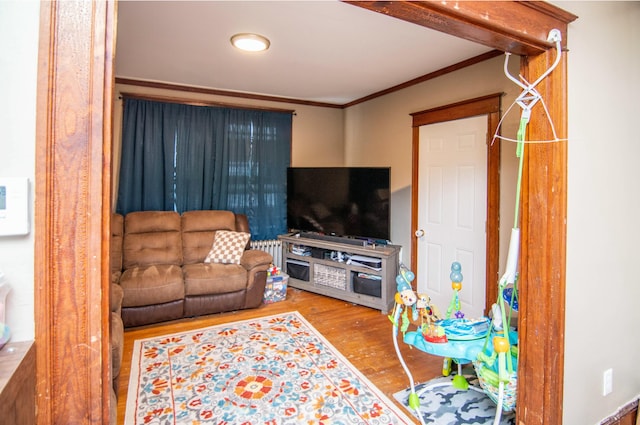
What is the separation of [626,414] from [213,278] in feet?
10.6

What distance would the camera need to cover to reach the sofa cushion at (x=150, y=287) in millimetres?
3150

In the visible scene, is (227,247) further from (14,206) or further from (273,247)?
(14,206)

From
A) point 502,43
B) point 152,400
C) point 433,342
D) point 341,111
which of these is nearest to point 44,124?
point 502,43

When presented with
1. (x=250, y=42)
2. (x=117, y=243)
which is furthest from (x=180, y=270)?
(x=250, y=42)

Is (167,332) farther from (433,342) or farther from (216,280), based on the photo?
(433,342)

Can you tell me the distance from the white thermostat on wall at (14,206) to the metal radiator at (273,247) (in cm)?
399

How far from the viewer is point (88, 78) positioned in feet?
2.30

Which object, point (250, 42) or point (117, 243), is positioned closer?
point (250, 42)

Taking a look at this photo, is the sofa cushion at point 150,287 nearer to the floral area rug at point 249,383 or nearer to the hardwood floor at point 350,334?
the hardwood floor at point 350,334

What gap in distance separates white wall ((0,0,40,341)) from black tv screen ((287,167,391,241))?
3.34 m

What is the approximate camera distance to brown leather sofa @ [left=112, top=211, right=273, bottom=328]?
323 centimetres

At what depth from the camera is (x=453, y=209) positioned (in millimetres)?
3355

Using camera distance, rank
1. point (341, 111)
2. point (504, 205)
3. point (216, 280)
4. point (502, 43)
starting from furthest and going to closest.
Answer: point (341, 111), point (216, 280), point (504, 205), point (502, 43)

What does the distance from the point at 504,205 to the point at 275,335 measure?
2288 millimetres
